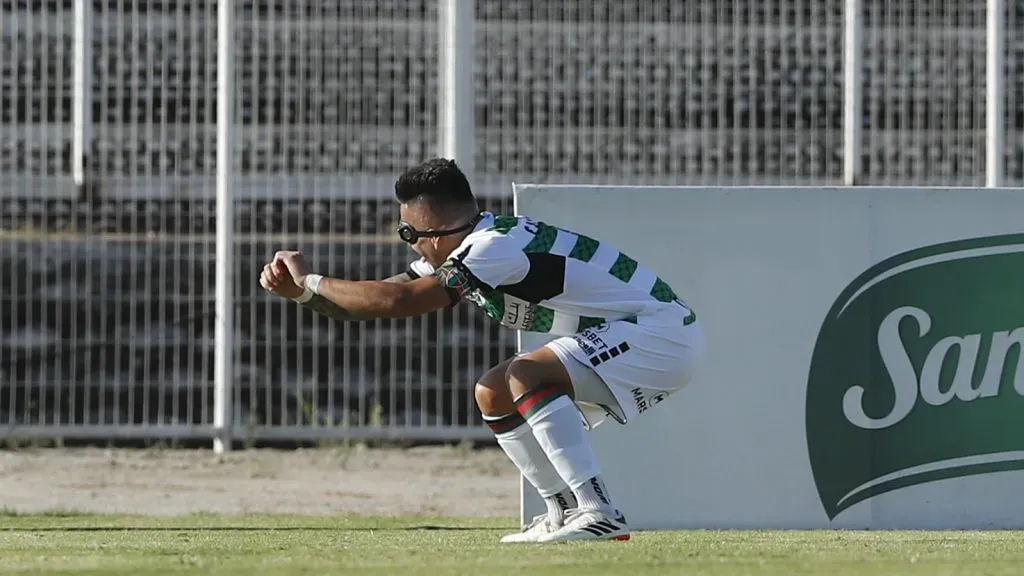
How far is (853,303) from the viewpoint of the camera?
8.91 meters

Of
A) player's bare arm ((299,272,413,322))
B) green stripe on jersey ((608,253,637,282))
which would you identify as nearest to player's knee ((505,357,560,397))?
green stripe on jersey ((608,253,637,282))

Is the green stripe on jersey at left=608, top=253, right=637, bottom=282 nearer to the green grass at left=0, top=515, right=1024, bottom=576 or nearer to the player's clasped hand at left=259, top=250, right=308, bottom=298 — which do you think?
the green grass at left=0, top=515, right=1024, bottom=576

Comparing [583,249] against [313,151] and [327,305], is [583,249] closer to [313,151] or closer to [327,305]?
[327,305]

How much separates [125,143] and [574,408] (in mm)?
6945

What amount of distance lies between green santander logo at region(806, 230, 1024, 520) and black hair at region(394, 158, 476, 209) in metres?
2.31

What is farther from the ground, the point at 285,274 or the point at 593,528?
the point at 285,274

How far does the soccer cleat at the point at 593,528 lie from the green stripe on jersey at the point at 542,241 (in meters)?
1.01

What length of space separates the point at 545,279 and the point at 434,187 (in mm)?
565

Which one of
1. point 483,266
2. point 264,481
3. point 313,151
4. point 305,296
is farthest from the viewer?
point 313,151

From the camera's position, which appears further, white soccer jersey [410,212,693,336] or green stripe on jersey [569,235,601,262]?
green stripe on jersey [569,235,601,262]

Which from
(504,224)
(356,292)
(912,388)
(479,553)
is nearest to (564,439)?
(479,553)

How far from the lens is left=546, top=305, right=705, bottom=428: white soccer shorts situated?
24.0ft

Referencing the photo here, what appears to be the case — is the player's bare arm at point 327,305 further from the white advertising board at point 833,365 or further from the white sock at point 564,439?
the white advertising board at point 833,365

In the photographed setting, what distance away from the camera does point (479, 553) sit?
6.69m
